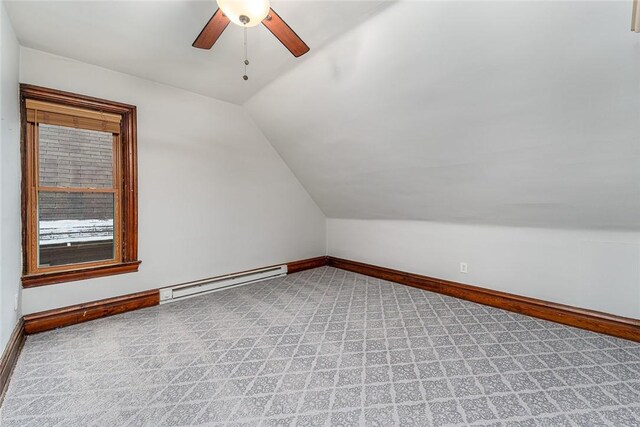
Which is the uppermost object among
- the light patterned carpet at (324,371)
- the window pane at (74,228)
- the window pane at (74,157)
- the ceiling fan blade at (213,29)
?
the ceiling fan blade at (213,29)

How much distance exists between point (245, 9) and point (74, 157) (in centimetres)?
240

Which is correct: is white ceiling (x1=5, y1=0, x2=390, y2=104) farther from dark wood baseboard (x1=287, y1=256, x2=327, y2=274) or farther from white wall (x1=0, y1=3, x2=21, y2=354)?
dark wood baseboard (x1=287, y1=256, x2=327, y2=274)

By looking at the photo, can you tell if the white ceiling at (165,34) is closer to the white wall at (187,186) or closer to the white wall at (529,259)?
the white wall at (187,186)

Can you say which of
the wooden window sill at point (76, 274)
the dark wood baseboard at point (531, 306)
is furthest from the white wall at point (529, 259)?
the wooden window sill at point (76, 274)

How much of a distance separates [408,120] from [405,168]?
65 cm

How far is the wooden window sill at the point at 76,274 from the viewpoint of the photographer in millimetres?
2377

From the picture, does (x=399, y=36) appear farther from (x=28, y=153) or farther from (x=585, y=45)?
(x=28, y=153)

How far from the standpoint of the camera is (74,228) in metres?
2.71

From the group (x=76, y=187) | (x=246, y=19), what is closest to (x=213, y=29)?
(x=246, y=19)

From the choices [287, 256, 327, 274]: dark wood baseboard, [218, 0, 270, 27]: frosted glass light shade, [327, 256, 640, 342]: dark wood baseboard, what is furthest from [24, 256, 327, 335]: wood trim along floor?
[327, 256, 640, 342]: dark wood baseboard

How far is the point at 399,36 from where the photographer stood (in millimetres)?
2018

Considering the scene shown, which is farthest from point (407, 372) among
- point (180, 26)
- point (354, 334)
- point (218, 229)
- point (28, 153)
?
point (28, 153)

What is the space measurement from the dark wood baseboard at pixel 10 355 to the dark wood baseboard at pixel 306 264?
2.89m

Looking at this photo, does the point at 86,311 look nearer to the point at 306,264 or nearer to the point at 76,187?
the point at 76,187
